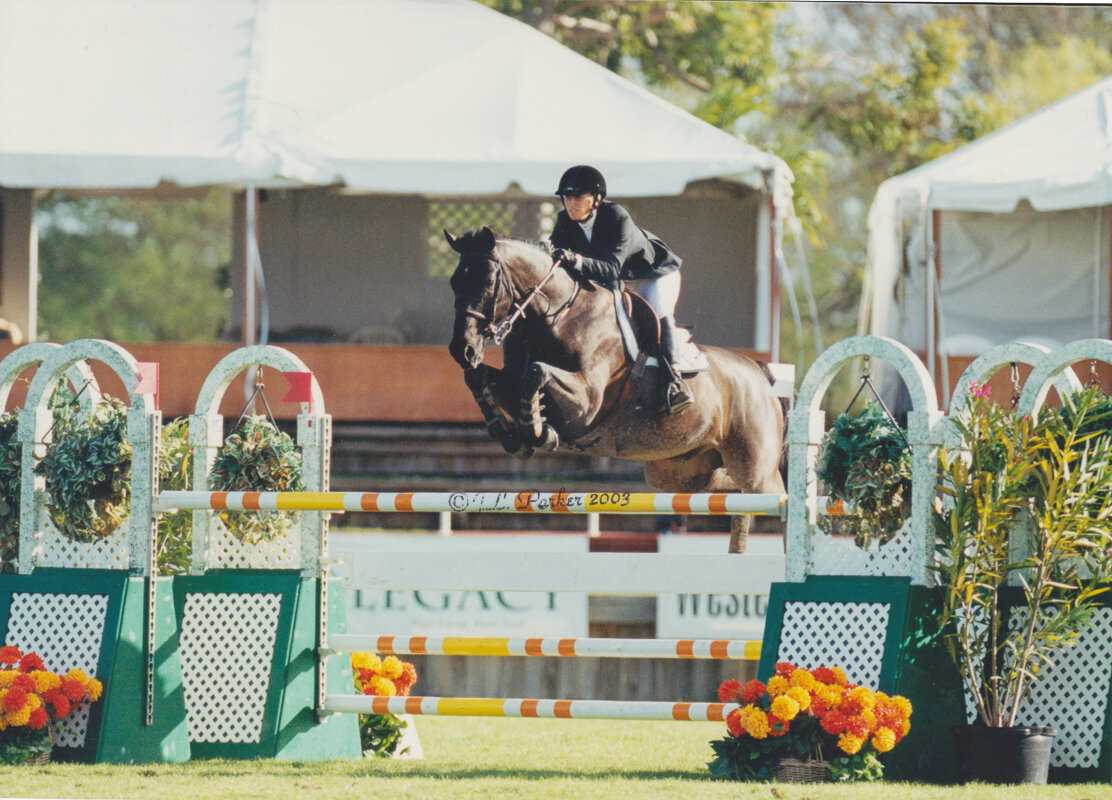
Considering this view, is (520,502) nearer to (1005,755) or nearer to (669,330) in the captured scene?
(669,330)

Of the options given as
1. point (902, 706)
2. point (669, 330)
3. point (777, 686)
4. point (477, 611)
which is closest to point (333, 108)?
point (477, 611)

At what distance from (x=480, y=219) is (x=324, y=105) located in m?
2.60

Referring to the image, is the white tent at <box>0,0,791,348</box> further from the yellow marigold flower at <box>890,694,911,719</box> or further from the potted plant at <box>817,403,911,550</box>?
the yellow marigold flower at <box>890,694,911,719</box>

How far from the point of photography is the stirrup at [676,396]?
7.13 metres

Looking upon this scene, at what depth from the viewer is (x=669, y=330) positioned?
723 cm

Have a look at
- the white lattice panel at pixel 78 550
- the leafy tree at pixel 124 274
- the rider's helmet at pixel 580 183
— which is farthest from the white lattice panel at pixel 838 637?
→ the leafy tree at pixel 124 274

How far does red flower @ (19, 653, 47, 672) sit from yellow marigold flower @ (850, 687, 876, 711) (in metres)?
2.95

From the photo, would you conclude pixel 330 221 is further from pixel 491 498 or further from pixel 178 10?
pixel 491 498

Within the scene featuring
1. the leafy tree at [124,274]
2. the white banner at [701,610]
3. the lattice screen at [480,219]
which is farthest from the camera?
the leafy tree at [124,274]

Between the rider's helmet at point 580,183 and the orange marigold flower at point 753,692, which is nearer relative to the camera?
the orange marigold flower at point 753,692

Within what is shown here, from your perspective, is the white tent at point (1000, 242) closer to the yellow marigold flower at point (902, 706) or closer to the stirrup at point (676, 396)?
the stirrup at point (676, 396)

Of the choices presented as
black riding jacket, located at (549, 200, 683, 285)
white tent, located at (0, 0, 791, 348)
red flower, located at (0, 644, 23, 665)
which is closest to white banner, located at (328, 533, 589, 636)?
white tent, located at (0, 0, 791, 348)

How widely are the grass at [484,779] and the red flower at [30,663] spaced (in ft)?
1.28

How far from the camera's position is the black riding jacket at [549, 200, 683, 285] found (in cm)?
682
